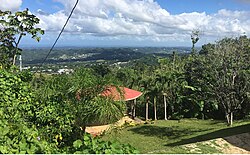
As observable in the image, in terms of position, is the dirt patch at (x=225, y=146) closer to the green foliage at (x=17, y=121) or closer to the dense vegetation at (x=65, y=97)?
the dense vegetation at (x=65, y=97)

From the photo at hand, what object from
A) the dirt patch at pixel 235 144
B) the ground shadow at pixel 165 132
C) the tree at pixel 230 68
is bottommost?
the ground shadow at pixel 165 132

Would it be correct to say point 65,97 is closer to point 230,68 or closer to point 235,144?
point 235,144

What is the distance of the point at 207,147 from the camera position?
302 inches

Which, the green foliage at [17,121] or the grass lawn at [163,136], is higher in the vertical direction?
the green foliage at [17,121]

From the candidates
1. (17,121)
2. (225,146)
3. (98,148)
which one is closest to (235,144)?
(225,146)

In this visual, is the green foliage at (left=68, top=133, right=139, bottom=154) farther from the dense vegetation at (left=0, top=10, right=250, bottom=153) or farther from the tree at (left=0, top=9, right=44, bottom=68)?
the tree at (left=0, top=9, right=44, bottom=68)

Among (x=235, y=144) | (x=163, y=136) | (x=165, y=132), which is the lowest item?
(x=165, y=132)

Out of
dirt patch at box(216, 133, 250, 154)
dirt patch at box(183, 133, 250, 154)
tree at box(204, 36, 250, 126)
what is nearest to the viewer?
dirt patch at box(183, 133, 250, 154)

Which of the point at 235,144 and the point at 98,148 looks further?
the point at 235,144

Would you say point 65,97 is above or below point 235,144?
above

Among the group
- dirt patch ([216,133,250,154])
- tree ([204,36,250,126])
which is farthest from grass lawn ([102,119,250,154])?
dirt patch ([216,133,250,154])

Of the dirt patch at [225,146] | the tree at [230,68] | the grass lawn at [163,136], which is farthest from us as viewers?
the tree at [230,68]

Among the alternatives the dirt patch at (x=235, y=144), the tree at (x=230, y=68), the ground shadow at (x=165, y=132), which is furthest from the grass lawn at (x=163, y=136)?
the dirt patch at (x=235, y=144)

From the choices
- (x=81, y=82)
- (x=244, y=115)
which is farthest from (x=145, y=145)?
(x=244, y=115)
